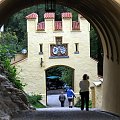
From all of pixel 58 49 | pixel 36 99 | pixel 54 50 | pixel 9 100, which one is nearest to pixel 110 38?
pixel 9 100

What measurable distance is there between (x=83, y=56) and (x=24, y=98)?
13332mm

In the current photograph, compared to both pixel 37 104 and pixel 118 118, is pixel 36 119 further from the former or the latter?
pixel 37 104

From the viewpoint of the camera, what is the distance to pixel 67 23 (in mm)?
32750

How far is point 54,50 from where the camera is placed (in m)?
32.7

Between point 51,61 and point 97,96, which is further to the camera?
point 51,61

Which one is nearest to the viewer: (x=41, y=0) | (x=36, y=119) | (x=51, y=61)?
(x=36, y=119)

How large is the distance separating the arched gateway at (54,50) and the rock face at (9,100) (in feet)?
39.2

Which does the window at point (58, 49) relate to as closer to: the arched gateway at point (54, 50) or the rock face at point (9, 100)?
the arched gateway at point (54, 50)

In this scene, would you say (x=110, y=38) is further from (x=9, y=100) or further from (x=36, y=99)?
(x=36, y=99)

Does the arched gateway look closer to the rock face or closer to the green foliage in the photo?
the green foliage

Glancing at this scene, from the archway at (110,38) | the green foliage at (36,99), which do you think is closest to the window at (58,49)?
the green foliage at (36,99)

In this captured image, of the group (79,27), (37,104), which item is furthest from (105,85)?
(79,27)

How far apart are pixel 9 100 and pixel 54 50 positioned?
1567 centimetres

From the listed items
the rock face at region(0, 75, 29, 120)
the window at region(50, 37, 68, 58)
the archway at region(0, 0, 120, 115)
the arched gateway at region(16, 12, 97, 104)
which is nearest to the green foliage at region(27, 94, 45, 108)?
the arched gateway at region(16, 12, 97, 104)
